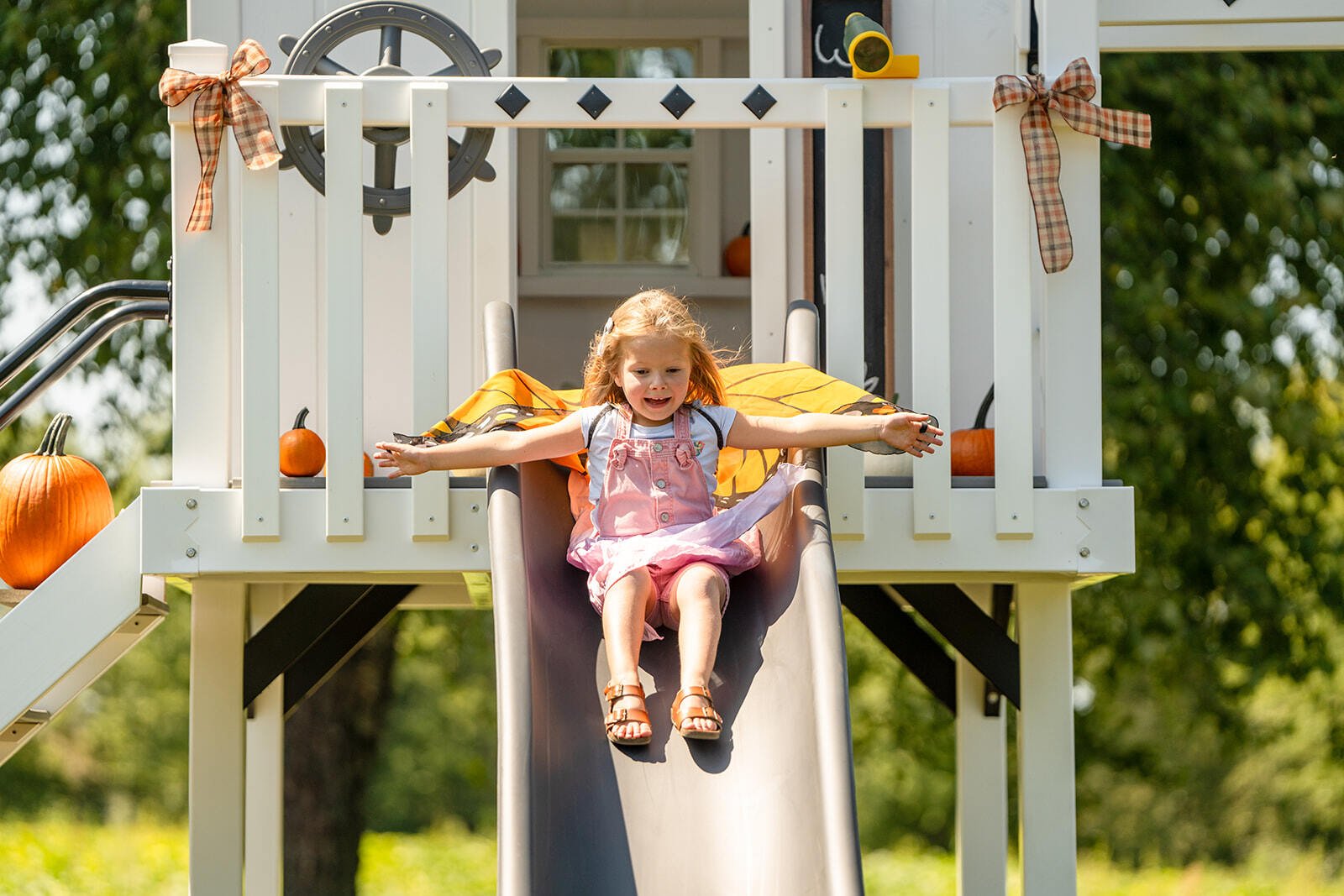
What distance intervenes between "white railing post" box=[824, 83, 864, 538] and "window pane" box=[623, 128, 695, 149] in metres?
5.13

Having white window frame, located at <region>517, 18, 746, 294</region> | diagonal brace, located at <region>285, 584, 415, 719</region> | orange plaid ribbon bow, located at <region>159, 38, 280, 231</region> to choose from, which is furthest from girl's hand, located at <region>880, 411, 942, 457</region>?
white window frame, located at <region>517, 18, 746, 294</region>

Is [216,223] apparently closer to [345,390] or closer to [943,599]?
[345,390]

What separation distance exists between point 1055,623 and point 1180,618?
17.9 ft

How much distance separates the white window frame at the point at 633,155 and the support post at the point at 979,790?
2.28 m

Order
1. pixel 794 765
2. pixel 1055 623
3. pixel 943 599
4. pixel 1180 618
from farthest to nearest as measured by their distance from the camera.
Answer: pixel 1180 618 < pixel 943 599 < pixel 1055 623 < pixel 794 765

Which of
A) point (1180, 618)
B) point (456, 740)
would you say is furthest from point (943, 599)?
point (456, 740)

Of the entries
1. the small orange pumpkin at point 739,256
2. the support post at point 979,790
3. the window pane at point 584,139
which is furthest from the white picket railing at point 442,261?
the window pane at point 584,139

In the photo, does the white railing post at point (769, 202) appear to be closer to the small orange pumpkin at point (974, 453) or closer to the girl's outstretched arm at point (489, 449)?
the small orange pumpkin at point (974, 453)

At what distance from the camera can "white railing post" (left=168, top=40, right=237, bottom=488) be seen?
383 cm

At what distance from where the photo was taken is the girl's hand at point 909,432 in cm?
348

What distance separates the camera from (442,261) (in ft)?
12.6

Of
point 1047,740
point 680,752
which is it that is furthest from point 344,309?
point 1047,740

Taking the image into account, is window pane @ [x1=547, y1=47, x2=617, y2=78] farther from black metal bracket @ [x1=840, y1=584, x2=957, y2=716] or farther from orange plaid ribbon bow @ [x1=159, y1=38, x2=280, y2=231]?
orange plaid ribbon bow @ [x1=159, y1=38, x2=280, y2=231]

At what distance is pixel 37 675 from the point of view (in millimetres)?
4012
